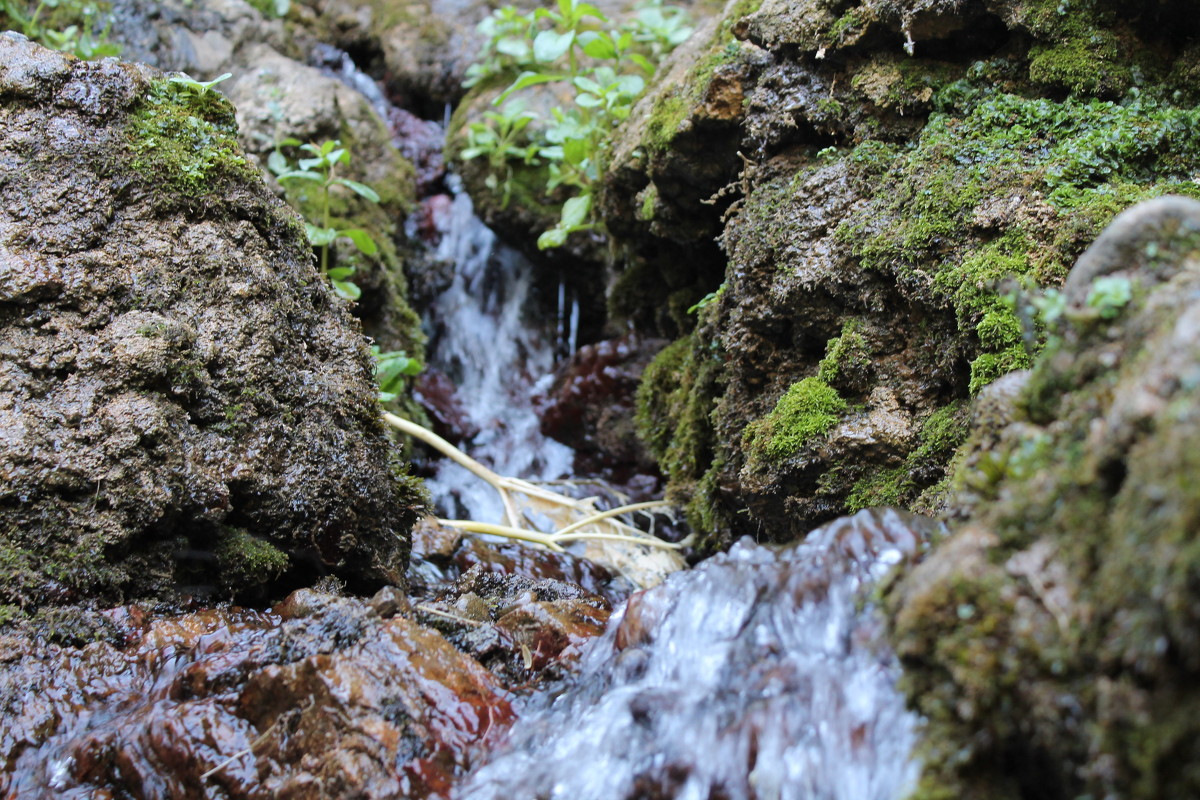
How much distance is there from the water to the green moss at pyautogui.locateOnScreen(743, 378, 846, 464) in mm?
929

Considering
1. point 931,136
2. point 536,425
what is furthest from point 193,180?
point 536,425

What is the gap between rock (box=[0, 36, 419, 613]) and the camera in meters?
2.47

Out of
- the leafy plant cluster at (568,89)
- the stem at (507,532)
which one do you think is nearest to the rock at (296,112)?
the leafy plant cluster at (568,89)

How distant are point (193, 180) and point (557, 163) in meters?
4.50

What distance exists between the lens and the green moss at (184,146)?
298 centimetres

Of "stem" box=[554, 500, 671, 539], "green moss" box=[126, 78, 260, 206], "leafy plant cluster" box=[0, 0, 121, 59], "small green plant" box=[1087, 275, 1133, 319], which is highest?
"leafy plant cluster" box=[0, 0, 121, 59]

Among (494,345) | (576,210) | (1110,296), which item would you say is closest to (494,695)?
(1110,296)

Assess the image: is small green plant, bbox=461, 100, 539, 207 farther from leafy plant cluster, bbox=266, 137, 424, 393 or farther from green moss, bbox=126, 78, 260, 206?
green moss, bbox=126, 78, 260, 206

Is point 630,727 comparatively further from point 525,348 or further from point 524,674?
point 525,348

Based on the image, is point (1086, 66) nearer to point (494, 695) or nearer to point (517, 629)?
point (517, 629)

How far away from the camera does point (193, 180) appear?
9.89ft

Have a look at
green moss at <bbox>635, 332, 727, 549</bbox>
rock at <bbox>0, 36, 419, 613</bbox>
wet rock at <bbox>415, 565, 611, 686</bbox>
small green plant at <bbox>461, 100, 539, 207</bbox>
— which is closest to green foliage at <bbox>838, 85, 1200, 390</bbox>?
green moss at <bbox>635, 332, 727, 549</bbox>

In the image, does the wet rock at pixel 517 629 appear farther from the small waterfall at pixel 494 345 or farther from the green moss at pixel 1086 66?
the small waterfall at pixel 494 345

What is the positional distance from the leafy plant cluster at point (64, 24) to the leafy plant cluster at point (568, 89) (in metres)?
Result: 3.08
